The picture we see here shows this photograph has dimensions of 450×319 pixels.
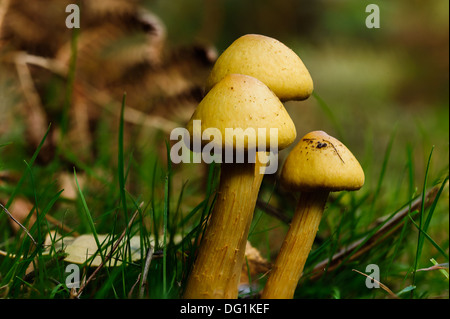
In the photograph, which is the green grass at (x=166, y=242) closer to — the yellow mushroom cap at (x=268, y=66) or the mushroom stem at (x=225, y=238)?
the mushroom stem at (x=225, y=238)

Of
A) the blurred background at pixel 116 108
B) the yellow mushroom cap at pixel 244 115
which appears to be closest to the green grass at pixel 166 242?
the blurred background at pixel 116 108

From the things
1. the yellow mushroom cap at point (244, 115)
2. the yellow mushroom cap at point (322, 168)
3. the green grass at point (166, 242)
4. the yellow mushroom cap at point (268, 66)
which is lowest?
the green grass at point (166, 242)

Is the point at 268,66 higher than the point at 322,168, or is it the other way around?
the point at 268,66

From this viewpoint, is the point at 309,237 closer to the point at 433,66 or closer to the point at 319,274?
the point at 319,274

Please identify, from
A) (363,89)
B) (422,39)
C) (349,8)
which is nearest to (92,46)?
(363,89)

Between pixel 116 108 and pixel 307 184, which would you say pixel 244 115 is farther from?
pixel 116 108

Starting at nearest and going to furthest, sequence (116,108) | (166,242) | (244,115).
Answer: (244,115) → (166,242) → (116,108)

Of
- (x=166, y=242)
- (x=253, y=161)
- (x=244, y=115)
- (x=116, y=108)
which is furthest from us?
(x=116, y=108)

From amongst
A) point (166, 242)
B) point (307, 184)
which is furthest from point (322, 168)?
point (166, 242)
